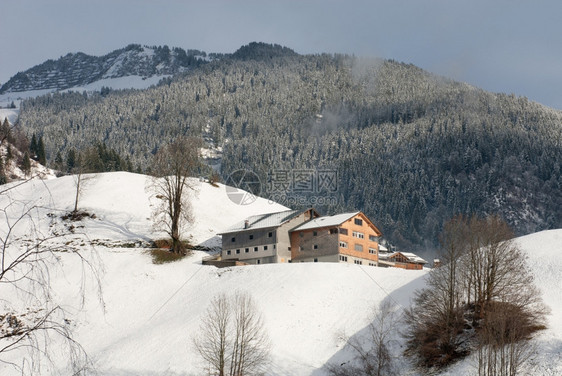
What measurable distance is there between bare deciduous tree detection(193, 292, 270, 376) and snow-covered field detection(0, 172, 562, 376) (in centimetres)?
124

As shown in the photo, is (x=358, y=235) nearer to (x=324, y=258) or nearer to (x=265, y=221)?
(x=324, y=258)

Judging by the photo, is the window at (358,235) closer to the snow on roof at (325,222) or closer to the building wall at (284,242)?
the snow on roof at (325,222)

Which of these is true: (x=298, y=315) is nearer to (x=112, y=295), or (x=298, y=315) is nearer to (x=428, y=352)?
(x=428, y=352)

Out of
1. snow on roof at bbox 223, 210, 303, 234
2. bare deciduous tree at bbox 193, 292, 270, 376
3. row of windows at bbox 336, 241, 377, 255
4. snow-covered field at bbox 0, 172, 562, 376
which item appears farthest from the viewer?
snow on roof at bbox 223, 210, 303, 234

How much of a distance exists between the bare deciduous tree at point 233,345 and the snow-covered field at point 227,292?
124 cm

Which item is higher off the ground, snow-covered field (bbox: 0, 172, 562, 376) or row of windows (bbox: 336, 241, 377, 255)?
row of windows (bbox: 336, 241, 377, 255)

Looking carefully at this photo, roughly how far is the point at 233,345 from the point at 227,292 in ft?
48.5

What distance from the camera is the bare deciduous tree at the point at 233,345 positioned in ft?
158

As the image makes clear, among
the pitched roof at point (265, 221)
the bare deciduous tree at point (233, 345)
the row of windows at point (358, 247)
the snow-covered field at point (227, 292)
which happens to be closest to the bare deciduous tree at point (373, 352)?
the snow-covered field at point (227, 292)

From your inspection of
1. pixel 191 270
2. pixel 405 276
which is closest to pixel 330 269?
pixel 405 276

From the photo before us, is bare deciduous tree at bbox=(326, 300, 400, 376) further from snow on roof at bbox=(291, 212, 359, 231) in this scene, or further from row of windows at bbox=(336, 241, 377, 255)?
snow on roof at bbox=(291, 212, 359, 231)

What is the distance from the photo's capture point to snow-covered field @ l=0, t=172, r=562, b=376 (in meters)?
52.6

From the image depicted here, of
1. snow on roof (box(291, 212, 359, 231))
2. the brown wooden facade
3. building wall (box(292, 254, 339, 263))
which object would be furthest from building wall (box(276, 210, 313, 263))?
building wall (box(292, 254, 339, 263))

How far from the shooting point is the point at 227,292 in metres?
67.1
